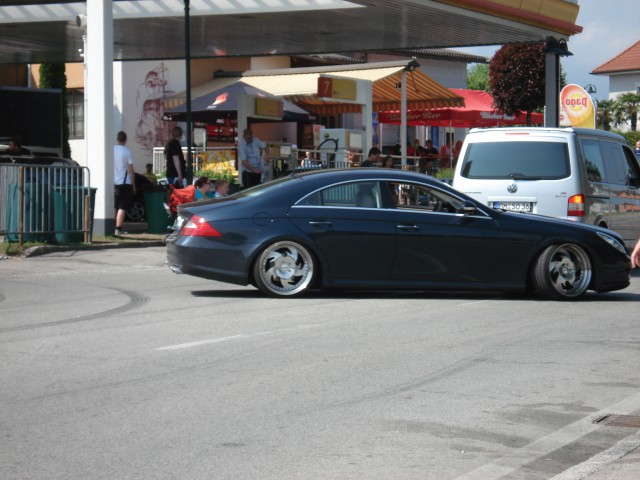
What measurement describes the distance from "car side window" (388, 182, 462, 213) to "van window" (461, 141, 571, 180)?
319 cm

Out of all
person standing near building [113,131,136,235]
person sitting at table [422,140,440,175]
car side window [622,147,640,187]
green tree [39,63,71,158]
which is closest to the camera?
car side window [622,147,640,187]

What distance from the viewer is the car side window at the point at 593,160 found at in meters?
16.1

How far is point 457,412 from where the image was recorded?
6980 millimetres

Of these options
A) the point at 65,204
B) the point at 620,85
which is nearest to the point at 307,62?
the point at 65,204

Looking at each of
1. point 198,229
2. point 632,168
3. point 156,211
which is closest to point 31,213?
point 156,211

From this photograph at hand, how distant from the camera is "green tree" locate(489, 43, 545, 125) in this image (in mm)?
60219

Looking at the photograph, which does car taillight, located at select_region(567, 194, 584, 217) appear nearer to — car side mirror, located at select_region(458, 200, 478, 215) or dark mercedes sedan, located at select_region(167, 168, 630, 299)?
dark mercedes sedan, located at select_region(167, 168, 630, 299)

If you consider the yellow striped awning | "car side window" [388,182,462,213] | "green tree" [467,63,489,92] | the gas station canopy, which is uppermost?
"green tree" [467,63,489,92]

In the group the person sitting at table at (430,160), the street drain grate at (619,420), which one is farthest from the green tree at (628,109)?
the street drain grate at (619,420)

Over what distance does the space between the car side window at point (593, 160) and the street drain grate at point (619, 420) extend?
9448mm

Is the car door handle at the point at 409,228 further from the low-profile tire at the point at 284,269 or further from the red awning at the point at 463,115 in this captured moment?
the red awning at the point at 463,115

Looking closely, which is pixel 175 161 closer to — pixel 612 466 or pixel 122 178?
pixel 122 178

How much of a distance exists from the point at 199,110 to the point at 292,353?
2136 cm

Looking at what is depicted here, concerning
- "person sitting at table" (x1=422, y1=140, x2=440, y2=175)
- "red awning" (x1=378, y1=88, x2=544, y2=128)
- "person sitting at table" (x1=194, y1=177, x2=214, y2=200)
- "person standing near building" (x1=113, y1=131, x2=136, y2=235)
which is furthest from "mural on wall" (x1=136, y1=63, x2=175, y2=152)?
"person sitting at table" (x1=194, y1=177, x2=214, y2=200)
